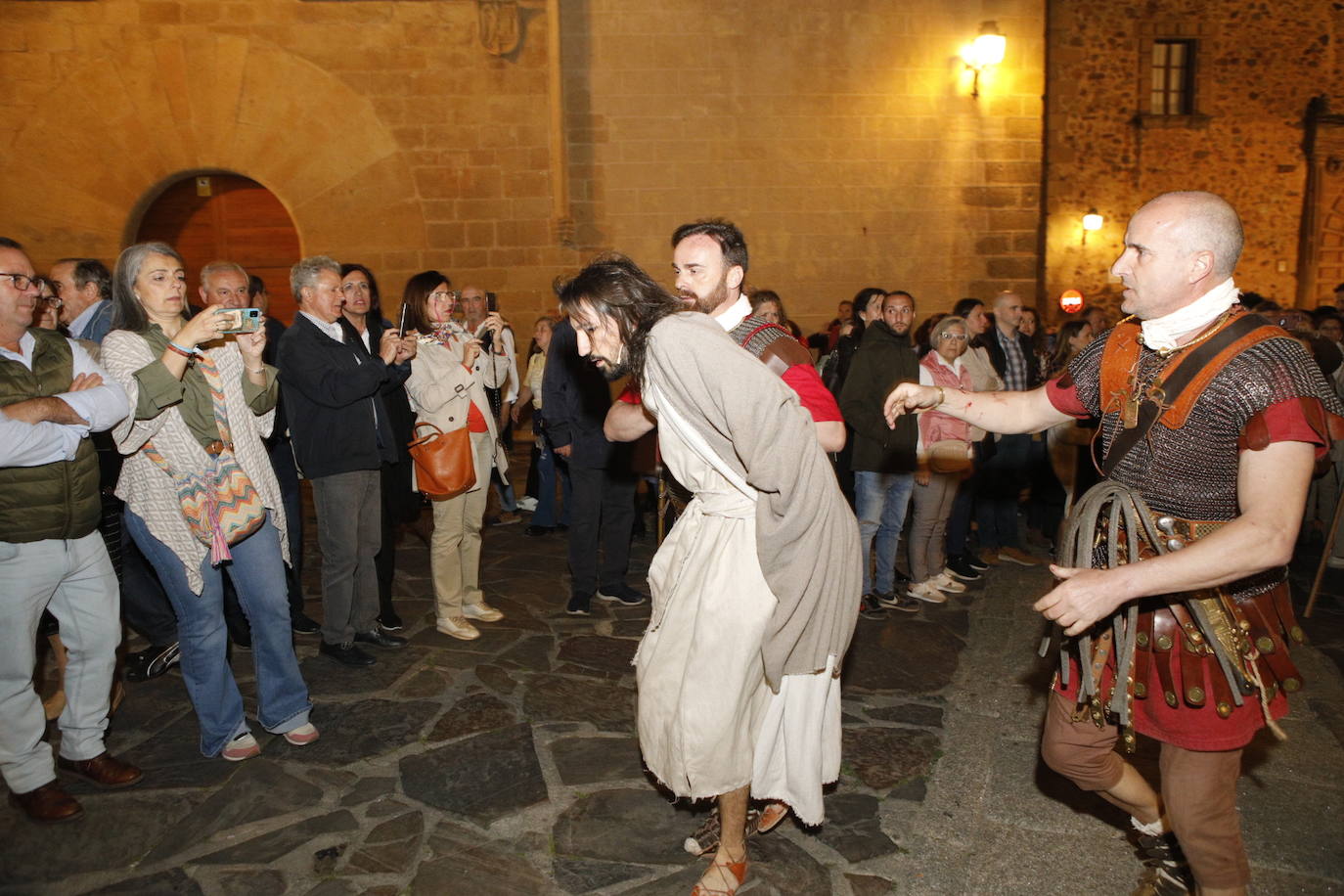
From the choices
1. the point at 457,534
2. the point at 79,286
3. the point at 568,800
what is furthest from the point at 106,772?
A: the point at 79,286

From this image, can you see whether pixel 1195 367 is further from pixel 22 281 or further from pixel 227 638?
pixel 22 281

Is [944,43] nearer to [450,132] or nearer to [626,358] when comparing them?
[450,132]

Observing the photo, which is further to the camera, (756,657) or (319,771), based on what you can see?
(319,771)

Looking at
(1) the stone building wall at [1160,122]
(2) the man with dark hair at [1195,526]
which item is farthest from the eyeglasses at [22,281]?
(1) the stone building wall at [1160,122]

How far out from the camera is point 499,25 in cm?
1109

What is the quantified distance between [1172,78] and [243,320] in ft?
57.3

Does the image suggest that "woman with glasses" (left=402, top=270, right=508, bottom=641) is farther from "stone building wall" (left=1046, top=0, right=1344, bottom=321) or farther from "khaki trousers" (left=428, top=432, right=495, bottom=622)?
"stone building wall" (left=1046, top=0, right=1344, bottom=321)

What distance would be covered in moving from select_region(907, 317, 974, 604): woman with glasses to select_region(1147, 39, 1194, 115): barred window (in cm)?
1297

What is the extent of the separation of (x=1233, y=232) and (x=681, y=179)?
1021cm

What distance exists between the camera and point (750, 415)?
8.02 feet

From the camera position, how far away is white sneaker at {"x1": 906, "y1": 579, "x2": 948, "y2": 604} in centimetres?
596

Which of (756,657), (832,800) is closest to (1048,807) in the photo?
(832,800)

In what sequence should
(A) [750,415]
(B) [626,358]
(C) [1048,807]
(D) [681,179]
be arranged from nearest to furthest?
(A) [750,415] < (B) [626,358] < (C) [1048,807] < (D) [681,179]

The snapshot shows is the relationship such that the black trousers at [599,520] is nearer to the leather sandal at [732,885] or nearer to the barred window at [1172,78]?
the leather sandal at [732,885]
